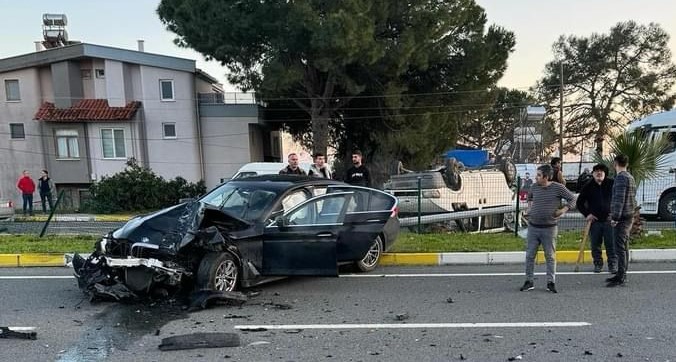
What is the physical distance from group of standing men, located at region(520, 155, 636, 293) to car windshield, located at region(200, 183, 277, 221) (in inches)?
130

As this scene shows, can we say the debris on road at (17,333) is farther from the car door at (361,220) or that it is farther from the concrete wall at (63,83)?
the concrete wall at (63,83)

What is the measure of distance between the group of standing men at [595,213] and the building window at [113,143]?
970 inches

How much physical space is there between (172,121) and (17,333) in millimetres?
23215

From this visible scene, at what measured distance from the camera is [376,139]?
936 inches

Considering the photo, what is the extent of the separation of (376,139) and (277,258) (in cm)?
1804

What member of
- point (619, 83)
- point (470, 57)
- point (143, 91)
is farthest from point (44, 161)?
point (619, 83)

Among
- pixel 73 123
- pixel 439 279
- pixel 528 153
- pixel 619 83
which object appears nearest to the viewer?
pixel 439 279

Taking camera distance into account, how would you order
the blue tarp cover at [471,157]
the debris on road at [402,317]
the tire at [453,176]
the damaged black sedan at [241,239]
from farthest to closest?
the blue tarp cover at [471,157]
the tire at [453,176]
the damaged black sedan at [241,239]
the debris on road at [402,317]

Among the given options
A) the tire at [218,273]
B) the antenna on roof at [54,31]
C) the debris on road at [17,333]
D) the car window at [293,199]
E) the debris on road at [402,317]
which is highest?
the antenna on roof at [54,31]

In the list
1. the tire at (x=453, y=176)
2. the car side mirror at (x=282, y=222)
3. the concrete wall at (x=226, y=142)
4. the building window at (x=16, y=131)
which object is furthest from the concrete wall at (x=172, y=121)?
the car side mirror at (x=282, y=222)

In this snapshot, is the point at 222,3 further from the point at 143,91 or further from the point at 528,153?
the point at 528,153

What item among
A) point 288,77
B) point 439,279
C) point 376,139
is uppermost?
point 288,77

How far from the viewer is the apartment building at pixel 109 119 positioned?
1027 inches

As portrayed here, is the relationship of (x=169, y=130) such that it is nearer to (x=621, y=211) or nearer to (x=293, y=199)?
(x=293, y=199)
